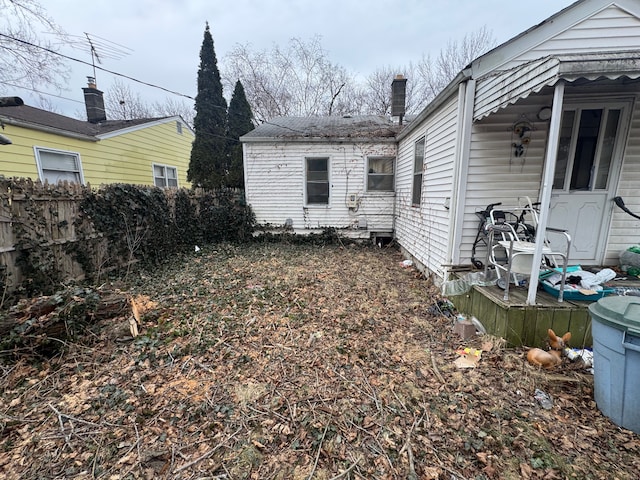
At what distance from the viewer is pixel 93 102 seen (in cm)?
1048

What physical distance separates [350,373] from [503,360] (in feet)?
5.23

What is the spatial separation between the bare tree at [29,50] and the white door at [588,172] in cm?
1156

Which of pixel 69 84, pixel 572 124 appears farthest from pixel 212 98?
pixel 572 124

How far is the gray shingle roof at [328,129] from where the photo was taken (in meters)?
8.35

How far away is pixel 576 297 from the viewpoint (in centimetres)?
298

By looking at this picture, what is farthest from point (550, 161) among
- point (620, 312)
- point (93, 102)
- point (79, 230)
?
point (93, 102)

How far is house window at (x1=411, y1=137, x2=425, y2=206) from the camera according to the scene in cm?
607

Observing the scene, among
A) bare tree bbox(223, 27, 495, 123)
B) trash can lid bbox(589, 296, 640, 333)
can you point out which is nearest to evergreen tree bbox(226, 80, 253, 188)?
bare tree bbox(223, 27, 495, 123)

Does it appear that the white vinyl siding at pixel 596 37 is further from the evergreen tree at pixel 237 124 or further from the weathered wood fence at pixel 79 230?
the evergreen tree at pixel 237 124

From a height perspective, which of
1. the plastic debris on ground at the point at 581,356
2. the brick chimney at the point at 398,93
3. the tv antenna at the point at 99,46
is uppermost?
the tv antenna at the point at 99,46

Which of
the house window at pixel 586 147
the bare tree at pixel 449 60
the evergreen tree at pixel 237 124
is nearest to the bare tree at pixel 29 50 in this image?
the evergreen tree at pixel 237 124

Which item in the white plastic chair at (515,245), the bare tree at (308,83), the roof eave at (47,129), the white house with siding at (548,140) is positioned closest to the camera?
the white plastic chair at (515,245)

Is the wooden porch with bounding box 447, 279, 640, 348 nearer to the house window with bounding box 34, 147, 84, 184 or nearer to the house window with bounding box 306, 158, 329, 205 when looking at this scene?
the house window with bounding box 306, 158, 329, 205

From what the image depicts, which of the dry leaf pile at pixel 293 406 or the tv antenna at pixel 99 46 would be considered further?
the tv antenna at pixel 99 46
